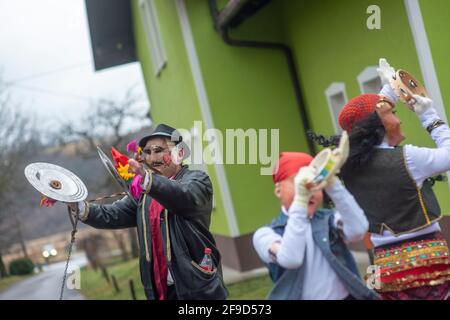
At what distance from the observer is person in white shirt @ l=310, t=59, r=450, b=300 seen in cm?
303

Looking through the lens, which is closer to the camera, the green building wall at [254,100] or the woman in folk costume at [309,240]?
the woman in folk costume at [309,240]

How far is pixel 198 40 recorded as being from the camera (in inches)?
387

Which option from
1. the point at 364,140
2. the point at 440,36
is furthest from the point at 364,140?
the point at 440,36

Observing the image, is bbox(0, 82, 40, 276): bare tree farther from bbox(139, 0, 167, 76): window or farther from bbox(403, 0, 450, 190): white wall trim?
bbox(403, 0, 450, 190): white wall trim

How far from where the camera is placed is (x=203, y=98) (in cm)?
973

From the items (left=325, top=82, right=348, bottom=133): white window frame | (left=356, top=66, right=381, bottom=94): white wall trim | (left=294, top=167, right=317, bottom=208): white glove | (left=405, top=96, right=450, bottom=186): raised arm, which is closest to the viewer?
(left=294, top=167, right=317, bottom=208): white glove

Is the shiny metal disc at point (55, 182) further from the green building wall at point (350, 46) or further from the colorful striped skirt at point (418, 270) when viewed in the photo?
the green building wall at point (350, 46)

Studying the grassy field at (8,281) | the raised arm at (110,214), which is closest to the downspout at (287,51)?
the raised arm at (110,214)

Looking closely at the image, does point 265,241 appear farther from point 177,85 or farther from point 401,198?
point 177,85

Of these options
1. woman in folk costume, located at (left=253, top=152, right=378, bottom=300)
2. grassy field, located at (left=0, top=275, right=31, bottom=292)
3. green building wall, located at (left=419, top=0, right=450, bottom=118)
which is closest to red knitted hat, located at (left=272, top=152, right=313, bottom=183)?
woman in folk costume, located at (left=253, top=152, right=378, bottom=300)

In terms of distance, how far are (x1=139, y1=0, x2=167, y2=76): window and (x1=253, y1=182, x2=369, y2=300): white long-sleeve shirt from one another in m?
9.09

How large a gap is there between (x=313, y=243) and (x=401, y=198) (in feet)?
2.09

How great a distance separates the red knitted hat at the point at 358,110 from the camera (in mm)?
3230
